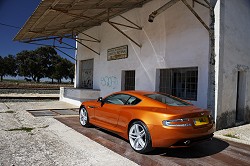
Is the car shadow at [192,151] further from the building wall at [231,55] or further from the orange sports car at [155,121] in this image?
A: the building wall at [231,55]

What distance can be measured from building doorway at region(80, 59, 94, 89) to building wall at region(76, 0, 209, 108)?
7.24ft

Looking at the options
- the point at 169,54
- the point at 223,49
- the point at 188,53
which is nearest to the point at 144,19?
the point at 169,54

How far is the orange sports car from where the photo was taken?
4211 mm

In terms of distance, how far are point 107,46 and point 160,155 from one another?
9579 millimetres

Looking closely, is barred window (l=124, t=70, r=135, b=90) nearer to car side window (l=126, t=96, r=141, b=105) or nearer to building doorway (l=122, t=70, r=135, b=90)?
building doorway (l=122, t=70, r=135, b=90)

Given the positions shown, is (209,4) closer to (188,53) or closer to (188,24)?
(188,24)

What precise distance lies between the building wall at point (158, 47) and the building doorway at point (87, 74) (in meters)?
2.21

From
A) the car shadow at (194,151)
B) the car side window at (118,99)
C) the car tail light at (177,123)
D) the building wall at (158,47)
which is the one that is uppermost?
the building wall at (158,47)

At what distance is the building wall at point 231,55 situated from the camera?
7.14 m

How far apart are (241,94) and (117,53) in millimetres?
6554

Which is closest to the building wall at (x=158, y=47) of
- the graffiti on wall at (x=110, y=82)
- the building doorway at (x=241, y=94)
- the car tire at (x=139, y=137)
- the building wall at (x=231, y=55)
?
the graffiti on wall at (x=110, y=82)

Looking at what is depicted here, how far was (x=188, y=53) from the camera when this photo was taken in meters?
7.92

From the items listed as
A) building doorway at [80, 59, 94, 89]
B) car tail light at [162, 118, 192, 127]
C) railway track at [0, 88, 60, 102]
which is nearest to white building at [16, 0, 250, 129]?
car tail light at [162, 118, 192, 127]

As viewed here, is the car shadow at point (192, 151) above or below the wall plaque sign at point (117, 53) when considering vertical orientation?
below
